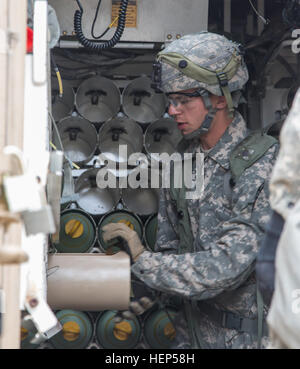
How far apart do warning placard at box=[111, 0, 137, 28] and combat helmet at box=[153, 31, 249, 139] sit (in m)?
0.57

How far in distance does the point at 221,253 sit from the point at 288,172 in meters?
1.47

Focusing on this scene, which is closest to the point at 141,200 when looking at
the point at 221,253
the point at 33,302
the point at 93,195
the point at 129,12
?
the point at 93,195

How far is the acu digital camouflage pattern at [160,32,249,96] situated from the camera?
3348 millimetres

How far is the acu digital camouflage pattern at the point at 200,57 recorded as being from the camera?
11.0ft

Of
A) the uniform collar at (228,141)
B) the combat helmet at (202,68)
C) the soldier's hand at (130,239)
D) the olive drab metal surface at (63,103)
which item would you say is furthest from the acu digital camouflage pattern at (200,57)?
the olive drab metal surface at (63,103)

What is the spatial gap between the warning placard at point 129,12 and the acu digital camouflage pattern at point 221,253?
94 centimetres

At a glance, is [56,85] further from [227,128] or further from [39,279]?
[39,279]

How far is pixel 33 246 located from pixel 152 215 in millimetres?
2131

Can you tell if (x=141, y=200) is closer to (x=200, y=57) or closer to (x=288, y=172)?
(x=200, y=57)

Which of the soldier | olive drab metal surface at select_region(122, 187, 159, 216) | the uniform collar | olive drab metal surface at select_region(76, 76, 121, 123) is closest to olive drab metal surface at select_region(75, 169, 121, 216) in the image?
olive drab metal surface at select_region(122, 187, 159, 216)

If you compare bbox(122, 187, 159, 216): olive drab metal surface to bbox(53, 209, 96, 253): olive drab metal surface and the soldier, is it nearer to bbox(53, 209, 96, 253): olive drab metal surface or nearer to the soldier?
bbox(53, 209, 96, 253): olive drab metal surface

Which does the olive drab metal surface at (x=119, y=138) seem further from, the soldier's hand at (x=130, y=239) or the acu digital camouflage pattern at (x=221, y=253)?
the soldier's hand at (x=130, y=239)

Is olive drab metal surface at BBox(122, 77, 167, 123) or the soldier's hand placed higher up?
olive drab metal surface at BBox(122, 77, 167, 123)

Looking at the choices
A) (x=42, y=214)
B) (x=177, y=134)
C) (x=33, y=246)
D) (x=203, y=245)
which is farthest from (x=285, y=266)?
(x=177, y=134)
